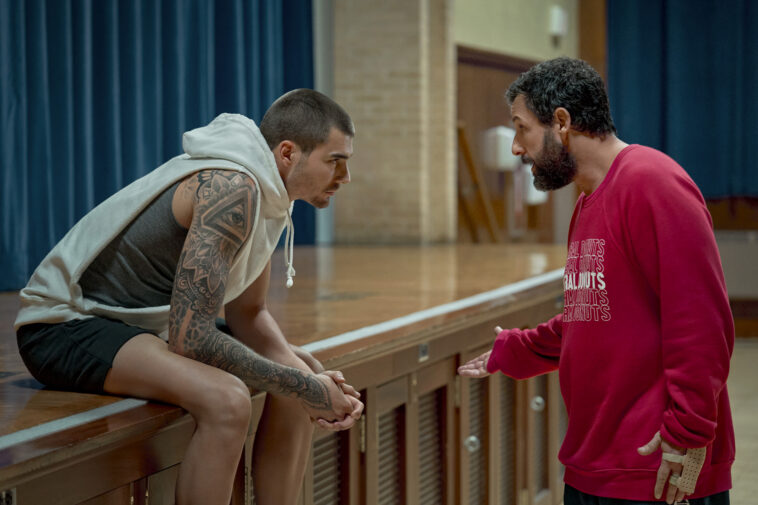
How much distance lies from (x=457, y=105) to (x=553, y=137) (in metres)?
6.12

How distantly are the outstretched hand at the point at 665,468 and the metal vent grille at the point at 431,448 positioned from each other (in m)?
1.17

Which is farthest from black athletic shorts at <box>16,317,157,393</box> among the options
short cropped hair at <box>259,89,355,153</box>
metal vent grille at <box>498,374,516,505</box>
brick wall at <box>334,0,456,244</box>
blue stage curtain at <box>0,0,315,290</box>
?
brick wall at <box>334,0,456,244</box>

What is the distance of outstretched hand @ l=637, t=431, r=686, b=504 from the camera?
1.30 m

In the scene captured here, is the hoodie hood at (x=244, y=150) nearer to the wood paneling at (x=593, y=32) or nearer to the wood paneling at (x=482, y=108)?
the wood paneling at (x=482, y=108)

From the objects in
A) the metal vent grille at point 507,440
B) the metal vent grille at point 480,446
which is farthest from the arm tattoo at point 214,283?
the metal vent grille at point 507,440

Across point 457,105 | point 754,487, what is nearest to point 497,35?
point 457,105

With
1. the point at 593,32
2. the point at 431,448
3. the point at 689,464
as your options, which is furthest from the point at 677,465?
the point at 593,32

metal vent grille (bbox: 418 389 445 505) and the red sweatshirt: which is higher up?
the red sweatshirt

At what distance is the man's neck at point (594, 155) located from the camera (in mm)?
1436

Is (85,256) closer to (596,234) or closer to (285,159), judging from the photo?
(285,159)

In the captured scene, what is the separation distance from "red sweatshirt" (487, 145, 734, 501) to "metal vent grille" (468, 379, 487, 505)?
1.31m

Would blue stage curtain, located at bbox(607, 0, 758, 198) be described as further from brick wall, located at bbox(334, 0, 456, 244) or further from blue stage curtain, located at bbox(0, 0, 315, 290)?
blue stage curtain, located at bbox(0, 0, 315, 290)

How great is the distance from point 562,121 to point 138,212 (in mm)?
736

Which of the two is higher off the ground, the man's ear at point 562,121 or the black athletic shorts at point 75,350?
the man's ear at point 562,121
